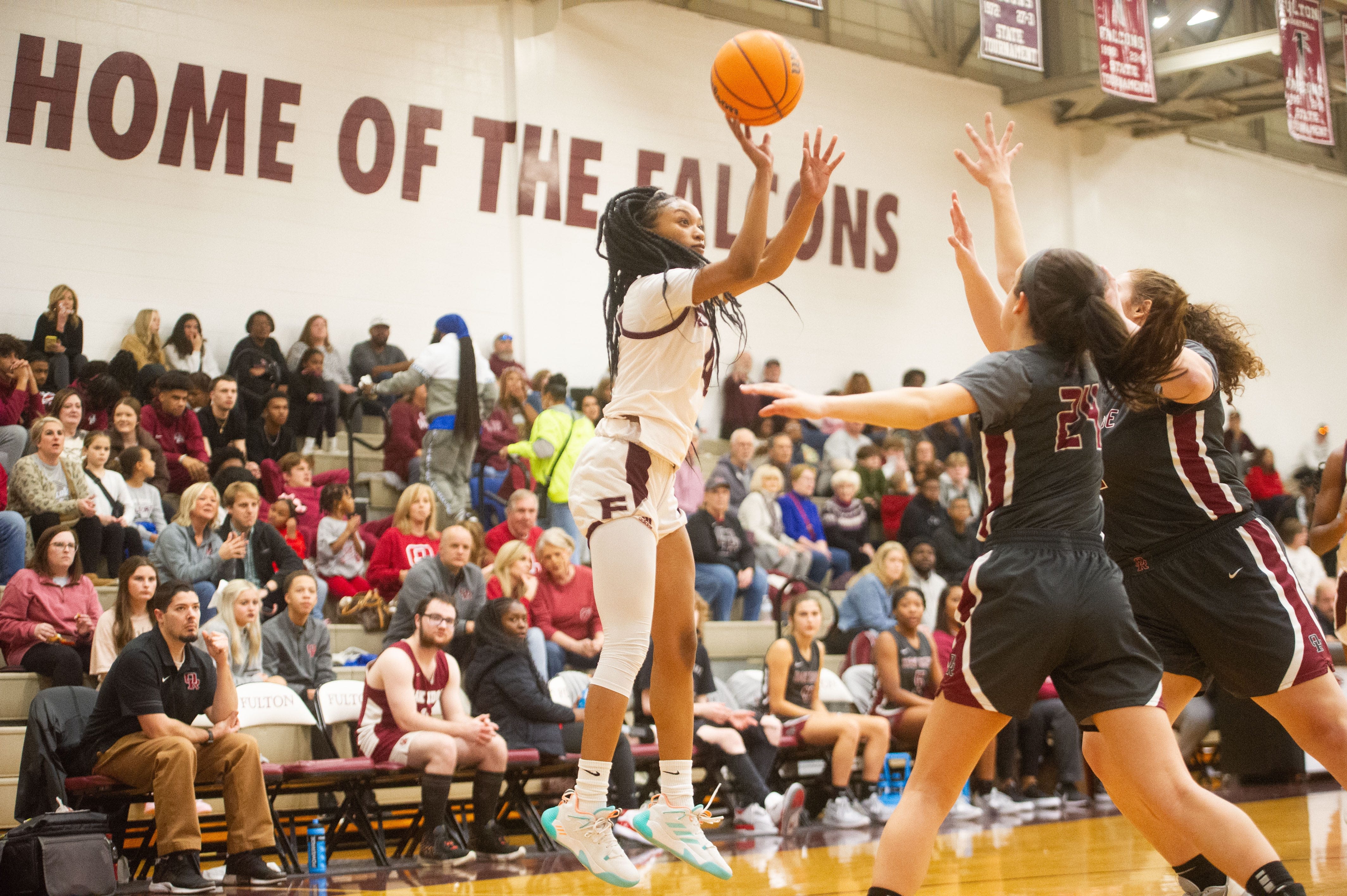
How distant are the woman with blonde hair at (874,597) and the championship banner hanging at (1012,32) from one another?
435cm

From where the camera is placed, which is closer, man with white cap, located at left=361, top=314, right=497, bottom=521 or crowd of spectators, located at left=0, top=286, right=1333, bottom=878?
crowd of spectators, located at left=0, top=286, right=1333, bottom=878

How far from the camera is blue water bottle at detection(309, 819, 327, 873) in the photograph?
6164 millimetres

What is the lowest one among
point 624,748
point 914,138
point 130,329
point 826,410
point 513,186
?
point 624,748

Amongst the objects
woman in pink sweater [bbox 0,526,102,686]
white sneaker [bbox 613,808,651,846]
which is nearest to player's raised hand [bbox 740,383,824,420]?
white sneaker [bbox 613,808,651,846]

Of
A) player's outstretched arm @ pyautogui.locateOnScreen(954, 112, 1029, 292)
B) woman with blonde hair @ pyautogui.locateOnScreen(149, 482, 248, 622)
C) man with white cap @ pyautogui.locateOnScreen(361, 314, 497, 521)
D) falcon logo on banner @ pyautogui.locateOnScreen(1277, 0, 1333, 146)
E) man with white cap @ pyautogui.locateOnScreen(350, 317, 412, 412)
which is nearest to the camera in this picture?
player's outstretched arm @ pyautogui.locateOnScreen(954, 112, 1029, 292)

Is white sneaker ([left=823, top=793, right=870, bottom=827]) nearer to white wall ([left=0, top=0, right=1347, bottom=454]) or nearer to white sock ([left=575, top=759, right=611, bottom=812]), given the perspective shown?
white sock ([left=575, top=759, right=611, bottom=812])

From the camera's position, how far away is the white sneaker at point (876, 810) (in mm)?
7859

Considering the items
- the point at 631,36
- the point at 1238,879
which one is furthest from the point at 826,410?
the point at 631,36

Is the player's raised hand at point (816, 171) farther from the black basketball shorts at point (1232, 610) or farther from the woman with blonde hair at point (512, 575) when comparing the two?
the woman with blonde hair at point (512, 575)

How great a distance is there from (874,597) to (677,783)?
588 centimetres

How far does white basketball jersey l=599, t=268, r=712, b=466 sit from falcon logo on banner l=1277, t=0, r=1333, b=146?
11.0 metres

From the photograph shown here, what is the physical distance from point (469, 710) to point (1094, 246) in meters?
12.0

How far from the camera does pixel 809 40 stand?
14.9 meters

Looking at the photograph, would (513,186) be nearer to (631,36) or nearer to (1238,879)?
(631,36)
